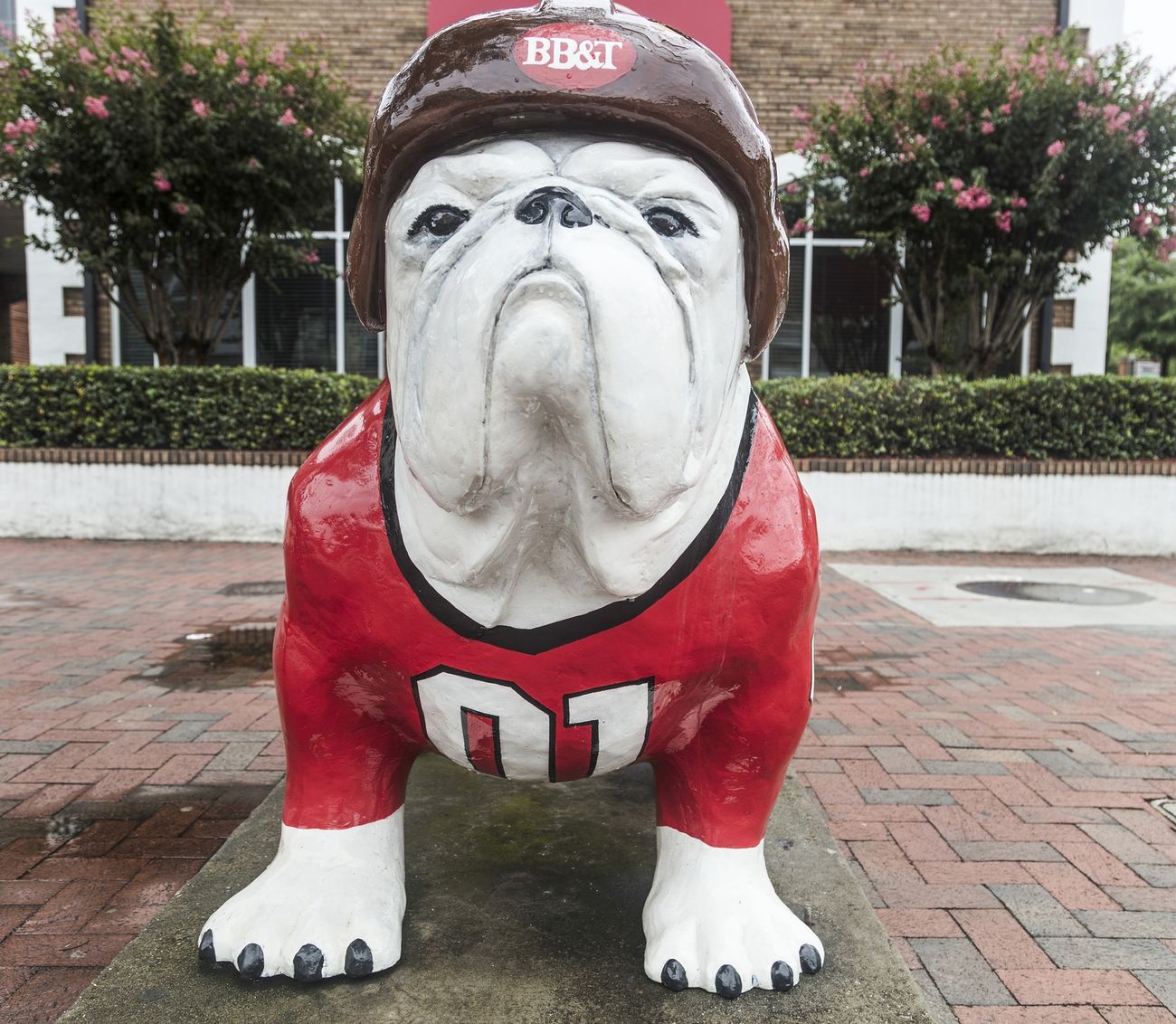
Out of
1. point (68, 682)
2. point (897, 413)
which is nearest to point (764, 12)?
point (897, 413)

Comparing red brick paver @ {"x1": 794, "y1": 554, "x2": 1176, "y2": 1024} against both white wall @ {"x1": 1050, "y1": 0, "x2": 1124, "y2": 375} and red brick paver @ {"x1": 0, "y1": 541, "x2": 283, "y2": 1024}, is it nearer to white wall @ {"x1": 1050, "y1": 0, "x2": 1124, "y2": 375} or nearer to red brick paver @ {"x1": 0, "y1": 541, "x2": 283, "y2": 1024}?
red brick paver @ {"x1": 0, "y1": 541, "x2": 283, "y2": 1024}

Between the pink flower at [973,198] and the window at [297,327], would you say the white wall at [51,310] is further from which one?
the pink flower at [973,198]

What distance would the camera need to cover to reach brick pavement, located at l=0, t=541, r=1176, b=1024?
195 centimetres

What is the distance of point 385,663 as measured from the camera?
5.14 feet

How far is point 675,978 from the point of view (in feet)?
5.32

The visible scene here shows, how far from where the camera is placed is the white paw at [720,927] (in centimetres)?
162

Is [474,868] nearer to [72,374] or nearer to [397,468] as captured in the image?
[397,468]

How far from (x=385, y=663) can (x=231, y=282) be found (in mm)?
8675

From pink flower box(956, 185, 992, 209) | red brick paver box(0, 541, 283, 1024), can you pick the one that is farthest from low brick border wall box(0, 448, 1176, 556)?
red brick paver box(0, 541, 283, 1024)

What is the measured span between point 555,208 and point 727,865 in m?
1.18

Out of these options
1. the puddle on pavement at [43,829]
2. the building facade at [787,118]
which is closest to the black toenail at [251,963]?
the puddle on pavement at [43,829]

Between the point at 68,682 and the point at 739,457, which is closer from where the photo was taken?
the point at 739,457

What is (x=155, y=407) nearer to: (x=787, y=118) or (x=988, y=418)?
(x=988, y=418)

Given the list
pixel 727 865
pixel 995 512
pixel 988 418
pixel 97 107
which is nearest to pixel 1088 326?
pixel 988 418
